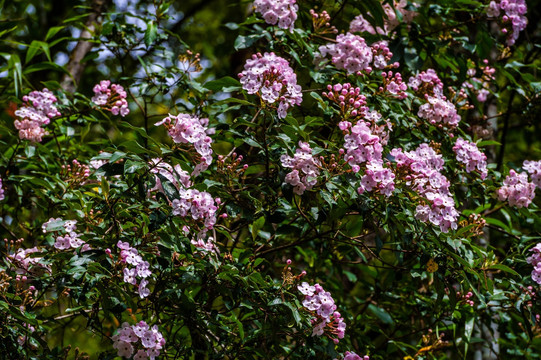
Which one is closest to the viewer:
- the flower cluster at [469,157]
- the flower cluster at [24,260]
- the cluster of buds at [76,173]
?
the flower cluster at [24,260]

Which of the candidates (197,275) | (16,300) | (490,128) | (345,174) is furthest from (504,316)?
(16,300)

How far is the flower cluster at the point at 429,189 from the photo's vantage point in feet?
7.54

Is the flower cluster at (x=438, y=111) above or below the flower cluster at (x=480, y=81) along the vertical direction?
above

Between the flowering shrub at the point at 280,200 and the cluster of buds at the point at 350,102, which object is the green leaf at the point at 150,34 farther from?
the cluster of buds at the point at 350,102

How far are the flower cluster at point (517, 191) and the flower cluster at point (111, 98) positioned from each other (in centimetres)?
180

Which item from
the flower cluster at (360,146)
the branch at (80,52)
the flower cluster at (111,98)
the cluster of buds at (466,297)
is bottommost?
the branch at (80,52)

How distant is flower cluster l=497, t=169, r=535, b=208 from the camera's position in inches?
110

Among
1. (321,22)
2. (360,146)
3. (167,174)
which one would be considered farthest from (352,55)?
(167,174)

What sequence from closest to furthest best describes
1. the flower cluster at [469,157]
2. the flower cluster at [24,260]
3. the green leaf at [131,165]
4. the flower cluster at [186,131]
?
the green leaf at [131,165], the flower cluster at [186,131], the flower cluster at [24,260], the flower cluster at [469,157]

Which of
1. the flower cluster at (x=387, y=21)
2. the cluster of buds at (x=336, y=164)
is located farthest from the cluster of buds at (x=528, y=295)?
the flower cluster at (x=387, y=21)

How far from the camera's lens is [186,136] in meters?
2.06

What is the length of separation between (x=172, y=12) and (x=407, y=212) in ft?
19.5

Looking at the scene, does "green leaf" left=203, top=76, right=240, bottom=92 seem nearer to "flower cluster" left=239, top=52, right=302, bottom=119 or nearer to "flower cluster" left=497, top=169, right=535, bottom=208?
"flower cluster" left=239, top=52, right=302, bottom=119

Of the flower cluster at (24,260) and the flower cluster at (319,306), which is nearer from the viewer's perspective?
the flower cluster at (319,306)
